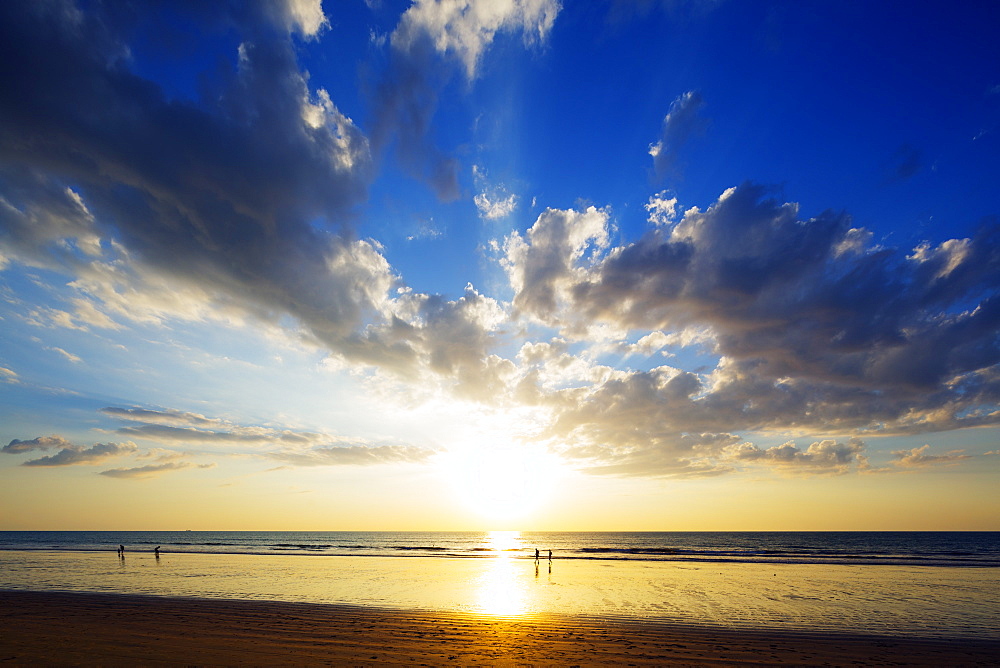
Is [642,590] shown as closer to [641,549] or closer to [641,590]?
[641,590]

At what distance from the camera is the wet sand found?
13227 millimetres

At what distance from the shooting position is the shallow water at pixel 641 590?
64.5 ft

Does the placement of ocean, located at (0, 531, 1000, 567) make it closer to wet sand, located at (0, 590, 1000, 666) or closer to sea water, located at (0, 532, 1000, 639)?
sea water, located at (0, 532, 1000, 639)

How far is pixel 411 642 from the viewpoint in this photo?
48.4 feet

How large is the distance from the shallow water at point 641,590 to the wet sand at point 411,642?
2297 mm

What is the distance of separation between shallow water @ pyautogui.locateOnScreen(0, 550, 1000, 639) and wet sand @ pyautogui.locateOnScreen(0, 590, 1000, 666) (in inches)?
90.4

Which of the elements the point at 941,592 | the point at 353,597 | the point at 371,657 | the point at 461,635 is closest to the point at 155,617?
the point at 353,597

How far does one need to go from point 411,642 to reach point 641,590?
59.9 ft

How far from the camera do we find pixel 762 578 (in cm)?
3519

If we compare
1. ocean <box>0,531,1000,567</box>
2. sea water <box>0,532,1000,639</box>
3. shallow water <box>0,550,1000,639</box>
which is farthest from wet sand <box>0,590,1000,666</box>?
ocean <box>0,531,1000,567</box>

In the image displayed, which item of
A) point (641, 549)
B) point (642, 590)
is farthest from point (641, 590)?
point (641, 549)

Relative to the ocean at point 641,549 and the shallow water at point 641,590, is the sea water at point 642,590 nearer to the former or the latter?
the shallow water at point 641,590

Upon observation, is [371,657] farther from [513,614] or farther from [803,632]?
[803,632]

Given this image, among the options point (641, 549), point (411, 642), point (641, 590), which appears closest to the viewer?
point (411, 642)
